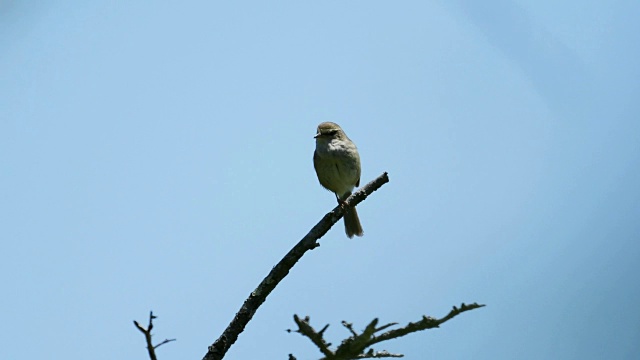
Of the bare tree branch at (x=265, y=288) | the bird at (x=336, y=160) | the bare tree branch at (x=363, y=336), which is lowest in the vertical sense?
the bare tree branch at (x=363, y=336)

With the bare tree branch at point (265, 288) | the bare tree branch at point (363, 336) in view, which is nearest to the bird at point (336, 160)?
the bare tree branch at point (265, 288)

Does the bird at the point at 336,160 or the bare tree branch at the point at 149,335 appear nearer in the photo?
the bare tree branch at the point at 149,335

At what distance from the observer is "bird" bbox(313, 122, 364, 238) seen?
8609mm

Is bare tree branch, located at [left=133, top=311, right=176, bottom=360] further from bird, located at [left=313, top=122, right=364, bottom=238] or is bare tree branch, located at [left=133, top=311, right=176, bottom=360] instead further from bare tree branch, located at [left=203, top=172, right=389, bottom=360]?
bird, located at [left=313, top=122, right=364, bottom=238]

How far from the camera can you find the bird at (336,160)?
8.61m

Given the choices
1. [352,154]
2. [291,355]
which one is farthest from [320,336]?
[352,154]

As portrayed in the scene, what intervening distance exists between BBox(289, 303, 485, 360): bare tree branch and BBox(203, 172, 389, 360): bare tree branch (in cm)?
54

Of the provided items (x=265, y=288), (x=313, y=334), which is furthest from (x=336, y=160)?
(x=313, y=334)

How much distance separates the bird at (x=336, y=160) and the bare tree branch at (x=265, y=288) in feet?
13.4

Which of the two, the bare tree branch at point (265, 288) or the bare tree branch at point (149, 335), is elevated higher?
the bare tree branch at point (265, 288)

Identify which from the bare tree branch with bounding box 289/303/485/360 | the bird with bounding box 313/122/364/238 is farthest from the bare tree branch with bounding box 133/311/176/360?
the bird with bounding box 313/122/364/238

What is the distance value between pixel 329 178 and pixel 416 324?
19.0ft

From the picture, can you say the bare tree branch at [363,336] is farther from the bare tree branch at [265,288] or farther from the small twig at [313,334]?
the bare tree branch at [265,288]

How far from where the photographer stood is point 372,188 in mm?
4895
